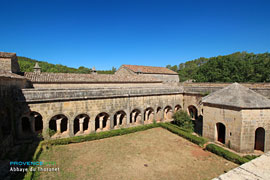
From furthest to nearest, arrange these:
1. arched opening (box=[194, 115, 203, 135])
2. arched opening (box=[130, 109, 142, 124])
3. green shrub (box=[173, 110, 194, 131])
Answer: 1. arched opening (box=[130, 109, 142, 124])
2. green shrub (box=[173, 110, 194, 131])
3. arched opening (box=[194, 115, 203, 135])

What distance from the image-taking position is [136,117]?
820 inches

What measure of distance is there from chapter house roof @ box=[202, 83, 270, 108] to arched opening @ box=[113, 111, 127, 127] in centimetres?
950

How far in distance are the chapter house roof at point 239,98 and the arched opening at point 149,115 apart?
7748mm

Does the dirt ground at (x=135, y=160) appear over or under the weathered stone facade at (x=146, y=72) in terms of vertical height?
under

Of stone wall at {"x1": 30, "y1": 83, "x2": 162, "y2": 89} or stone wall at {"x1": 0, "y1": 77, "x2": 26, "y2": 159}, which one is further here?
stone wall at {"x1": 30, "y1": 83, "x2": 162, "y2": 89}

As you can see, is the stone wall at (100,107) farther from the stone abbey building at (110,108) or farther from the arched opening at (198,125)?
the arched opening at (198,125)

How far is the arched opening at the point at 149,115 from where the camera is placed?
67.8ft

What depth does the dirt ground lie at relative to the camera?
986 cm

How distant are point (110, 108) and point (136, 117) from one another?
4.89 metres

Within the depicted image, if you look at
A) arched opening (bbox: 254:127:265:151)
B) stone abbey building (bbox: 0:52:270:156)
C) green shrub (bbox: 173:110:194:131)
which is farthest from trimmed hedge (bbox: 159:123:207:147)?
arched opening (bbox: 254:127:265:151)

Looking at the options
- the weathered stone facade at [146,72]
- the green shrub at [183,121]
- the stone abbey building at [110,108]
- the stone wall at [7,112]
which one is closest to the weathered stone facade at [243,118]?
the stone abbey building at [110,108]

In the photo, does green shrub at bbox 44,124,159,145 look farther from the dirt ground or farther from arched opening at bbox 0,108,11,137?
arched opening at bbox 0,108,11,137

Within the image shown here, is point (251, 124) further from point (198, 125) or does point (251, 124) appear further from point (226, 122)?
point (198, 125)

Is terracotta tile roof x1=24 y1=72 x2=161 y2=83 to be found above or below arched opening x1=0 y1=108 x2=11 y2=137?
above
